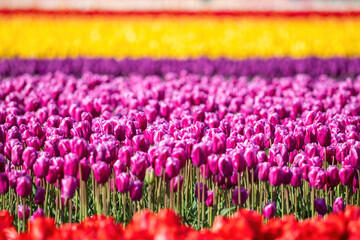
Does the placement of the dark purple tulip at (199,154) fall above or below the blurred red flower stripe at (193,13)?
below

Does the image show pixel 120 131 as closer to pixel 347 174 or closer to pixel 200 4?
pixel 347 174

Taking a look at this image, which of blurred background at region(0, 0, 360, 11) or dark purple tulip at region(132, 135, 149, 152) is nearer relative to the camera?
dark purple tulip at region(132, 135, 149, 152)

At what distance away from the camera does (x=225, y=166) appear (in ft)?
9.37

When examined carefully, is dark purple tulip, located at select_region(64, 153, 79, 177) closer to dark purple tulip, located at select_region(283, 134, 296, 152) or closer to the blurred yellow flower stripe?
dark purple tulip, located at select_region(283, 134, 296, 152)

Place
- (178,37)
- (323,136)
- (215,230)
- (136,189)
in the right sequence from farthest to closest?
(178,37), (323,136), (136,189), (215,230)

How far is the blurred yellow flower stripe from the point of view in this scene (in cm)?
1155

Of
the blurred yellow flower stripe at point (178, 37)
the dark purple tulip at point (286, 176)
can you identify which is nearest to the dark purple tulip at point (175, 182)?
the dark purple tulip at point (286, 176)

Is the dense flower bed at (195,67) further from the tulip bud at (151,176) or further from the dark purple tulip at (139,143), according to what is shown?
the tulip bud at (151,176)

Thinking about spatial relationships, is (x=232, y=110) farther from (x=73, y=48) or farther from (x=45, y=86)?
(x=73, y=48)

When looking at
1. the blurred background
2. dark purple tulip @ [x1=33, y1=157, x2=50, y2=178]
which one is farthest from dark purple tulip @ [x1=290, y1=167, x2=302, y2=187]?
the blurred background

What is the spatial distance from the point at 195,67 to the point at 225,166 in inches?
228

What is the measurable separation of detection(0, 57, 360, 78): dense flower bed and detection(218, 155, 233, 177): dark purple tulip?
5.54m

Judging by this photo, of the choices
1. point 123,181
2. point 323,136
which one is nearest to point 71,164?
point 123,181

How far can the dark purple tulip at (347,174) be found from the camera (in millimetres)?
2969
